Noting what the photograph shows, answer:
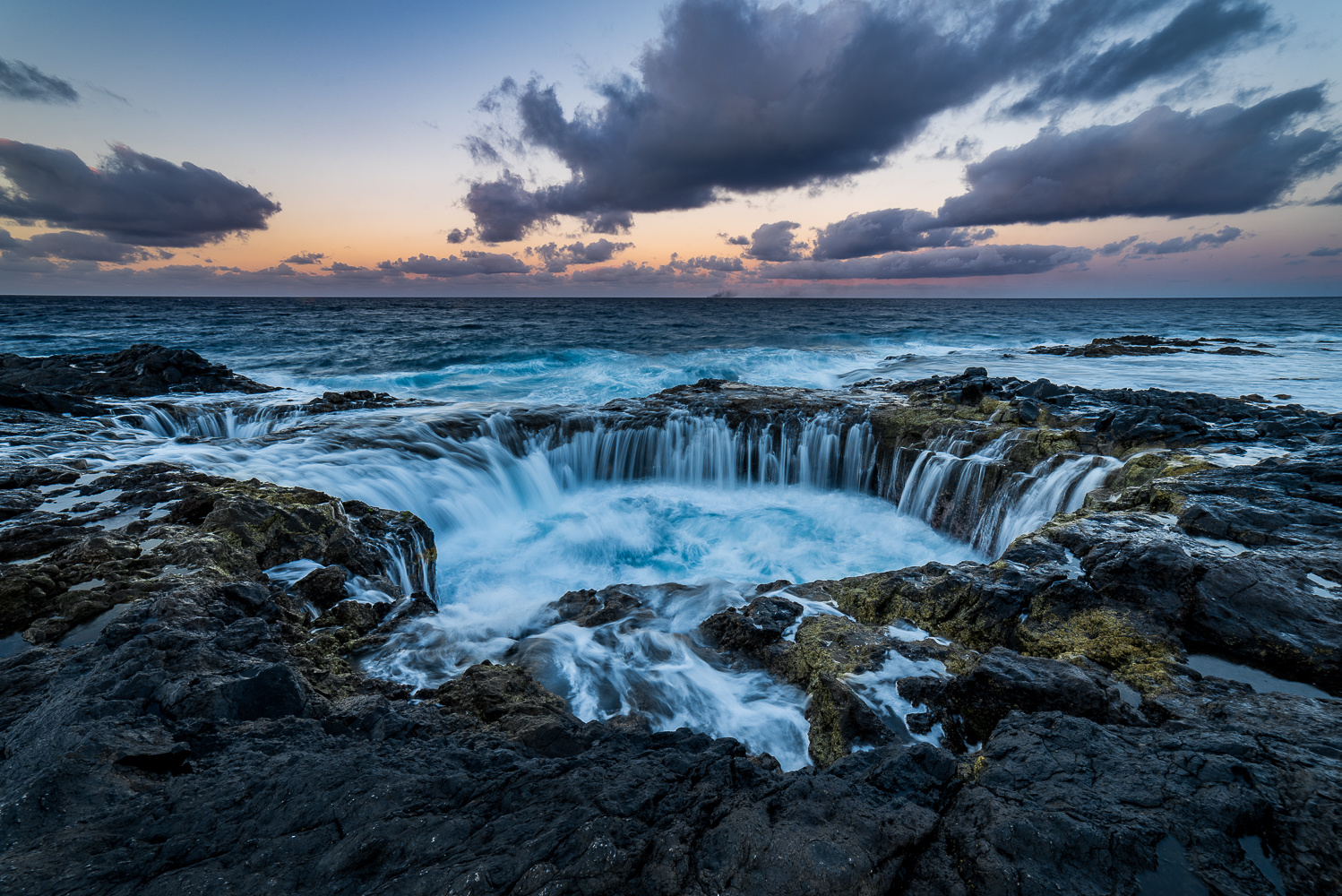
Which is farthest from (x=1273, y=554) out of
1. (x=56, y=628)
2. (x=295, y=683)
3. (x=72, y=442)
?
(x=72, y=442)

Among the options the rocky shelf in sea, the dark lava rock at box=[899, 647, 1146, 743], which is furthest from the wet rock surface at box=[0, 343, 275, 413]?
the dark lava rock at box=[899, 647, 1146, 743]

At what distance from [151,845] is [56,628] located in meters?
3.00

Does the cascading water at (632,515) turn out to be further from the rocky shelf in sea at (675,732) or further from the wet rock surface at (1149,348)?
the wet rock surface at (1149,348)

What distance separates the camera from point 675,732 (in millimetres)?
3117

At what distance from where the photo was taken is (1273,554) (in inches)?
177

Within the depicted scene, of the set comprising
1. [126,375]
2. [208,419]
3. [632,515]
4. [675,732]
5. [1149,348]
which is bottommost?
[632,515]

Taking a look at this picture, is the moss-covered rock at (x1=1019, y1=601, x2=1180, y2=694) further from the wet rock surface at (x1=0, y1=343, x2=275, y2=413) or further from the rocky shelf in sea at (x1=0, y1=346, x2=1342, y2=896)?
the wet rock surface at (x1=0, y1=343, x2=275, y2=413)

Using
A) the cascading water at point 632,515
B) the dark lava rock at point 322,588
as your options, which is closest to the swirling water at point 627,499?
the cascading water at point 632,515

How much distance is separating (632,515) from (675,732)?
7699mm

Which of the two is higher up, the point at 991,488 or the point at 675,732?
the point at 675,732

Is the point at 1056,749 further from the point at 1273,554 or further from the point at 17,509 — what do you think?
the point at 17,509

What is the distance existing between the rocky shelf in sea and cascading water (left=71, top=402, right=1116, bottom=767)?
0.42 meters

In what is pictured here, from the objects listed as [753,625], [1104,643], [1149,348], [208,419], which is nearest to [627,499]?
[753,625]

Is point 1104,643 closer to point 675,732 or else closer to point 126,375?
point 675,732
